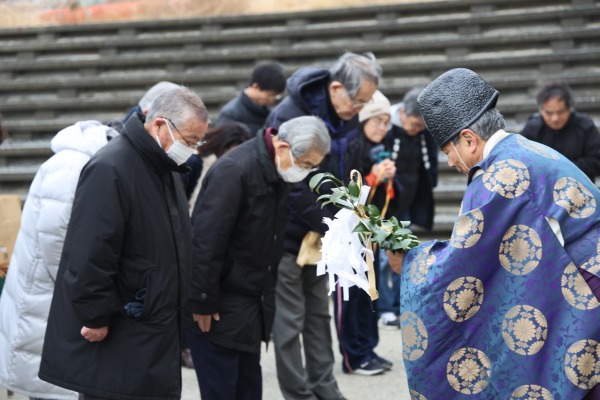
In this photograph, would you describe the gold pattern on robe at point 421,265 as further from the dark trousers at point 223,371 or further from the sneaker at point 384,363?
the sneaker at point 384,363

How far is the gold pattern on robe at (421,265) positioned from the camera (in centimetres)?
338

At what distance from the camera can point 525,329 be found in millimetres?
3199

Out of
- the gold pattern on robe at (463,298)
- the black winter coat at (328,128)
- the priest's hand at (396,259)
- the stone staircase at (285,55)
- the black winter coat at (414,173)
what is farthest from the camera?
the stone staircase at (285,55)

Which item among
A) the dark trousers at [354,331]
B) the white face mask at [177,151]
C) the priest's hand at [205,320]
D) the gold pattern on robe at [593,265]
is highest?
the white face mask at [177,151]

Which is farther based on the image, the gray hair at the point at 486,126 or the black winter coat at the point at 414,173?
the black winter coat at the point at 414,173

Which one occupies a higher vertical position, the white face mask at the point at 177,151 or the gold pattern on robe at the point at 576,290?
the white face mask at the point at 177,151

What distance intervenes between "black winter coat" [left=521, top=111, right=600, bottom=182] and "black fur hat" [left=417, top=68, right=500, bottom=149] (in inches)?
161

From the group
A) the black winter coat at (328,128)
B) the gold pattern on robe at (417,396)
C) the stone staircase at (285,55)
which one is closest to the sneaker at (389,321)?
the stone staircase at (285,55)

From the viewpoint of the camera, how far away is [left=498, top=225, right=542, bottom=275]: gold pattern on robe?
3.18m

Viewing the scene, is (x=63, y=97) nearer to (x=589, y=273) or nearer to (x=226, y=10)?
(x=226, y=10)

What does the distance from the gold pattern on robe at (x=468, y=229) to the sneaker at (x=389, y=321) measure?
4.67 m

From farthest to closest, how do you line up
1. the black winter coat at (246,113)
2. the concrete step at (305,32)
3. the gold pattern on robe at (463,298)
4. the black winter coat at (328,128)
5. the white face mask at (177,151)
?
the concrete step at (305,32)
the black winter coat at (246,113)
the black winter coat at (328,128)
the white face mask at (177,151)
the gold pattern on robe at (463,298)

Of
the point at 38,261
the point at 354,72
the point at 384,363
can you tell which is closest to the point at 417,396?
the point at 38,261

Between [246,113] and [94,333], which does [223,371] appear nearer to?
[94,333]
